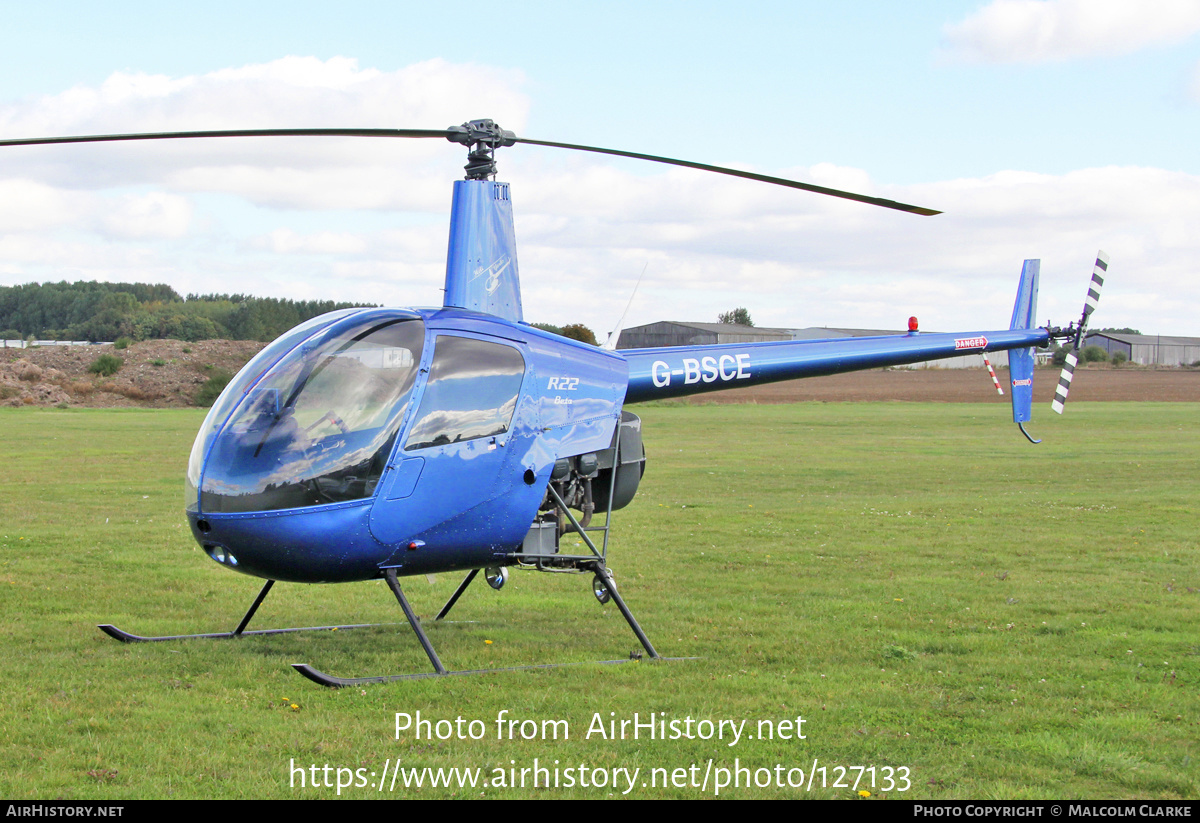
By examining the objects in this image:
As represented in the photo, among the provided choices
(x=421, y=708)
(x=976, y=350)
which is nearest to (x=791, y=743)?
(x=421, y=708)

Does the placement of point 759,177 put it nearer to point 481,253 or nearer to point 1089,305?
point 481,253

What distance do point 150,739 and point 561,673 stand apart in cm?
278

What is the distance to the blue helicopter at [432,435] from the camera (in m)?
6.84

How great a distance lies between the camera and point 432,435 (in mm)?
7254

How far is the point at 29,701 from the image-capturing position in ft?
21.7

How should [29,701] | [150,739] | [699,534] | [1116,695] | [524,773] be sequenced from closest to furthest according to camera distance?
[524,773] → [150,739] → [29,701] → [1116,695] → [699,534]

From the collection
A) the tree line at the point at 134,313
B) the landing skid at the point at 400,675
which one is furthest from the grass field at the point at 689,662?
the tree line at the point at 134,313

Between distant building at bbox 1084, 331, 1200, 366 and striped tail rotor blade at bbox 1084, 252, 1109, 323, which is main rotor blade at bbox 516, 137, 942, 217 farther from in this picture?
distant building at bbox 1084, 331, 1200, 366

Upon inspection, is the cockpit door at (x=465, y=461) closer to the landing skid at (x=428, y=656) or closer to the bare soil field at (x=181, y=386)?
the landing skid at (x=428, y=656)

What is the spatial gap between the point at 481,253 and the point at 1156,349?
4982 inches

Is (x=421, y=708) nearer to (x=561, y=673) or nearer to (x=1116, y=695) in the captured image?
(x=561, y=673)

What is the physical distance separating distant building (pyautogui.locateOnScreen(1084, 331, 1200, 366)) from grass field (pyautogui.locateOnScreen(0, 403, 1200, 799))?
359 feet

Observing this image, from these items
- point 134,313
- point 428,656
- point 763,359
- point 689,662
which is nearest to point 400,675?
point 428,656

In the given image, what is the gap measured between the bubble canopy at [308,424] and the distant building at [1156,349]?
119629 millimetres
